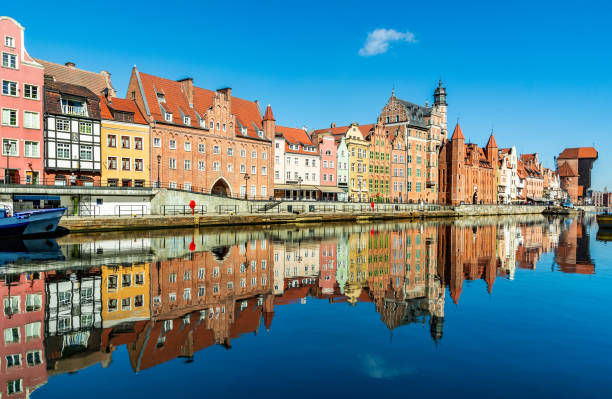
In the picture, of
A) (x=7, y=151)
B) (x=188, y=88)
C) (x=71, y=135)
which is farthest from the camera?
(x=188, y=88)

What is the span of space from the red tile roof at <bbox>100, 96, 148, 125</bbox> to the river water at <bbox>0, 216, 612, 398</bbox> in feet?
88.5

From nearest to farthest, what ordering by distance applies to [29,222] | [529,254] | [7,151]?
[529,254] → [29,222] → [7,151]

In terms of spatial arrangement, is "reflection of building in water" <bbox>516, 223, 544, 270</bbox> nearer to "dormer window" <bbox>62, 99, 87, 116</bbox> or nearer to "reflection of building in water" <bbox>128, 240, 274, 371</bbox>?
"reflection of building in water" <bbox>128, 240, 274, 371</bbox>

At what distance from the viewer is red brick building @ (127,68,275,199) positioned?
52.2 m

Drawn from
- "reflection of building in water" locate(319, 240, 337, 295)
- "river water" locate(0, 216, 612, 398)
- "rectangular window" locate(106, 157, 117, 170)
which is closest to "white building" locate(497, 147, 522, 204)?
"reflection of building in water" locate(319, 240, 337, 295)

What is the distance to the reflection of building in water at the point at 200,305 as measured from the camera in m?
10.5

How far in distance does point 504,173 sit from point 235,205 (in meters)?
98.3

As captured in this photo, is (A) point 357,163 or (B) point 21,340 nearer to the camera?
(B) point 21,340

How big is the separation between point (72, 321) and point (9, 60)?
39.2m

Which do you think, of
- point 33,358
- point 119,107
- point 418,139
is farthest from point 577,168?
point 33,358

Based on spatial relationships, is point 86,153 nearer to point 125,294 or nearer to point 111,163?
point 111,163

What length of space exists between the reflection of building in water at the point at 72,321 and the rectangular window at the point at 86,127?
3083 centimetres

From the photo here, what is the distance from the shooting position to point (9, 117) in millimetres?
40781

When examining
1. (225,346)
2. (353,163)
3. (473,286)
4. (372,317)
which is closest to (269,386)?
(225,346)
